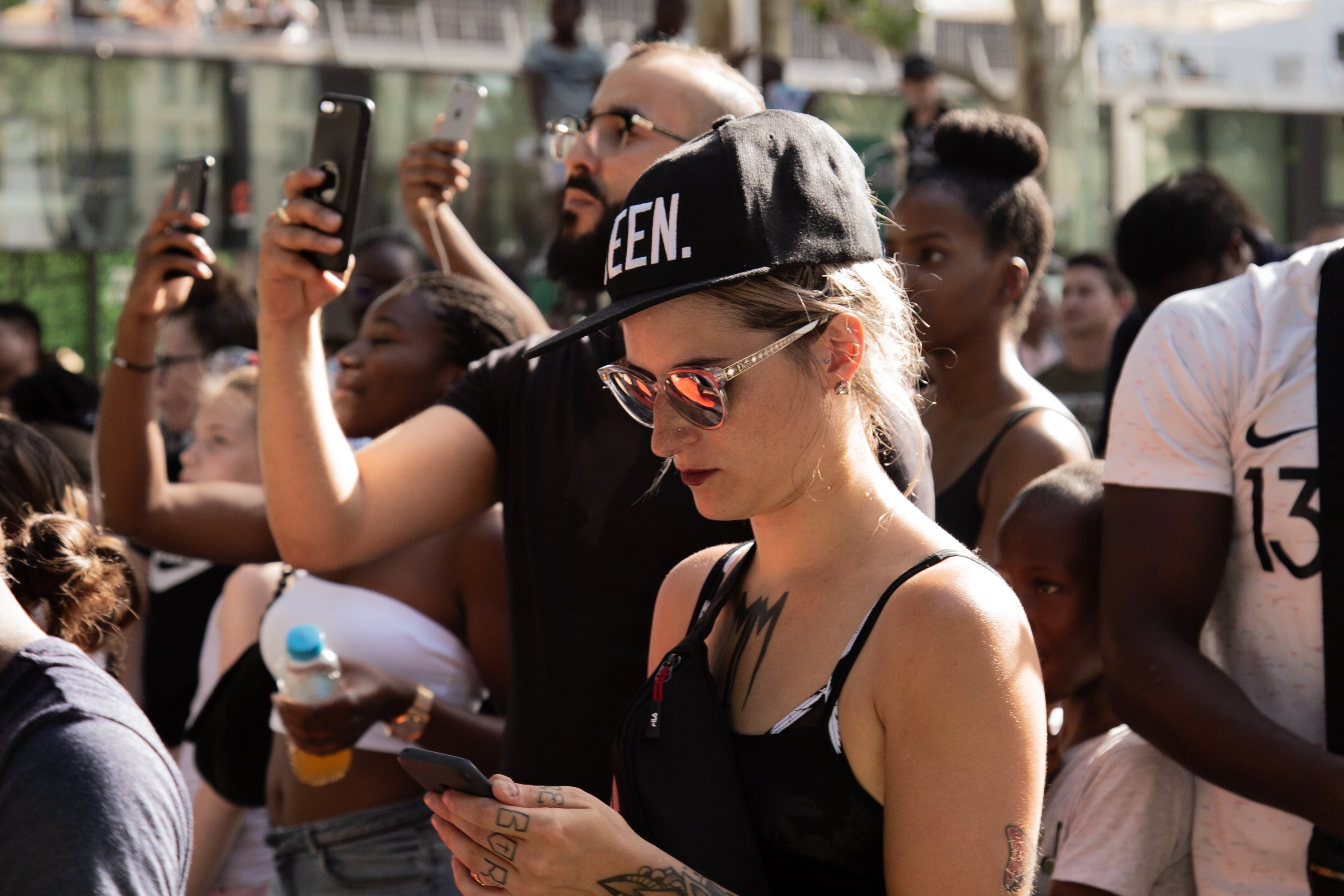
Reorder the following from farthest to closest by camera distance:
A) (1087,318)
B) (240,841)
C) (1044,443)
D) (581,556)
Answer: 1. (1087,318)
2. (240,841)
3. (1044,443)
4. (581,556)

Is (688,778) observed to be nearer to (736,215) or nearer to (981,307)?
(736,215)

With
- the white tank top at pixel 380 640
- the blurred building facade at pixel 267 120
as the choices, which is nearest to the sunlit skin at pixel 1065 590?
the white tank top at pixel 380 640

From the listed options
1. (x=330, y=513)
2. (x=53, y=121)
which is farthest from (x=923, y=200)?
A: (x=53, y=121)

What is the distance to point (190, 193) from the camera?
10.0 feet

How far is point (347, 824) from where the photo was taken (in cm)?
Result: 282

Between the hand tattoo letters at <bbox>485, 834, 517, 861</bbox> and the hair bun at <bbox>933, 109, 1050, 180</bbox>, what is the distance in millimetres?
2389

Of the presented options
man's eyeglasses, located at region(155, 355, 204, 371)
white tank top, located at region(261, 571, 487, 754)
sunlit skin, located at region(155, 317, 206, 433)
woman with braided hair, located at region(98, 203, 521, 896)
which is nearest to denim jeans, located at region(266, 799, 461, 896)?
woman with braided hair, located at region(98, 203, 521, 896)

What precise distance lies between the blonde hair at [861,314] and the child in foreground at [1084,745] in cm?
77

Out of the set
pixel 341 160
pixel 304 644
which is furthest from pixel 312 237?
pixel 304 644

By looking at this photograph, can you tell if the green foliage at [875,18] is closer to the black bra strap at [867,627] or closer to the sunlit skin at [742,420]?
the sunlit skin at [742,420]

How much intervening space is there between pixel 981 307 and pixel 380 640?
1.57 m

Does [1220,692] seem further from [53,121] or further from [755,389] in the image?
[53,121]

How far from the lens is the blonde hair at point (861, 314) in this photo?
159 cm

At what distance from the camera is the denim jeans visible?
2.80 m
